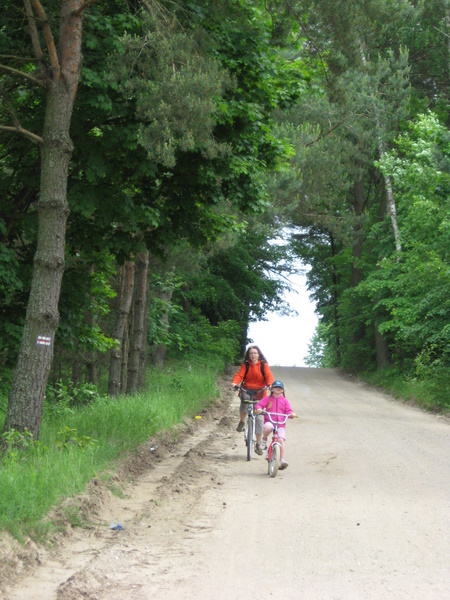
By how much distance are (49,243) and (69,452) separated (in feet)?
8.91

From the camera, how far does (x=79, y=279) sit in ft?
45.5

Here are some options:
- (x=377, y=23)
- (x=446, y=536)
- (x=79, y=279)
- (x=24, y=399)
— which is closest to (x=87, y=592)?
(x=446, y=536)

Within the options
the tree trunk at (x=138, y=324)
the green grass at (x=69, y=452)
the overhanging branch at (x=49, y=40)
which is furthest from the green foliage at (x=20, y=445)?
the tree trunk at (x=138, y=324)

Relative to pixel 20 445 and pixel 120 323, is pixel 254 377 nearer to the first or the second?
pixel 20 445

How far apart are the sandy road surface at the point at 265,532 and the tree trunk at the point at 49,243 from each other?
1.81 metres

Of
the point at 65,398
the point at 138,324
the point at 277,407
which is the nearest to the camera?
the point at 277,407

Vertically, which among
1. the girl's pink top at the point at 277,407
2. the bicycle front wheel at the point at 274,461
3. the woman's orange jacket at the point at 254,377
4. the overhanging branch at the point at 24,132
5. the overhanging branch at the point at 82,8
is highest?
the overhanging branch at the point at 82,8

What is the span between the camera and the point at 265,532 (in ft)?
25.4

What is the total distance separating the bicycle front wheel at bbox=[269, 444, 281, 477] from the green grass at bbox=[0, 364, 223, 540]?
213 cm

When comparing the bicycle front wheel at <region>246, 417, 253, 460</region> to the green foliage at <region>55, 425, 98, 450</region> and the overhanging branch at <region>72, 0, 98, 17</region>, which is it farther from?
the overhanging branch at <region>72, 0, 98, 17</region>

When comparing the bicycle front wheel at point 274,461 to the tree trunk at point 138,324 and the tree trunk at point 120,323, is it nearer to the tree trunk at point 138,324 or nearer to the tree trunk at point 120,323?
the tree trunk at point 120,323

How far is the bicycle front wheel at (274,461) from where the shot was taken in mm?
11250

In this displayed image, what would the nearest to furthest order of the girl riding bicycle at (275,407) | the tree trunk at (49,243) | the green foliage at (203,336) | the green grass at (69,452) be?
the green grass at (69,452) < the tree trunk at (49,243) < the girl riding bicycle at (275,407) < the green foliage at (203,336)

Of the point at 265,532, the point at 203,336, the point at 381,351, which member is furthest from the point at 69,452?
the point at 381,351
